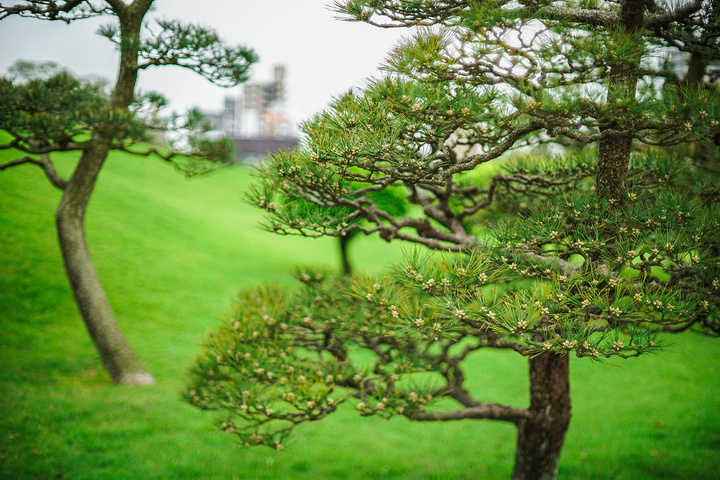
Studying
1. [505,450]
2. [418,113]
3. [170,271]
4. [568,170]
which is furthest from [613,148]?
[170,271]

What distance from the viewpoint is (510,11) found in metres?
2.23

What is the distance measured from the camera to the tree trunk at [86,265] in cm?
584

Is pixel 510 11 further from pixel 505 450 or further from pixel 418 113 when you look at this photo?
pixel 505 450

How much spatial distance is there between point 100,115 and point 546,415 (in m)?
4.98

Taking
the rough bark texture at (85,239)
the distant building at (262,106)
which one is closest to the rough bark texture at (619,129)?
the rough bark texture at (85,239)

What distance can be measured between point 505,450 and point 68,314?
7.41 meters

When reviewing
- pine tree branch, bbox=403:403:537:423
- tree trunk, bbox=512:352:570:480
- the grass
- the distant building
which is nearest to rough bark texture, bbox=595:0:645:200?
the grass

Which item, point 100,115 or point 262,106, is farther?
point 262,106

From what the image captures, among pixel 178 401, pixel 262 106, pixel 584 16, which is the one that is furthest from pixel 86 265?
pixel 262 106

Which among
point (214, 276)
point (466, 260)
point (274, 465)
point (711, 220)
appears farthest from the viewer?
point (214, 276)

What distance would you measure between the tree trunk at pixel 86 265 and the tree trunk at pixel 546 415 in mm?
5230

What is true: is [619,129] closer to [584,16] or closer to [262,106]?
[584,16]

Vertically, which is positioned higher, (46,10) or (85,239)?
(46,10)

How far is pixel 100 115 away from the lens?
4.74 metres
